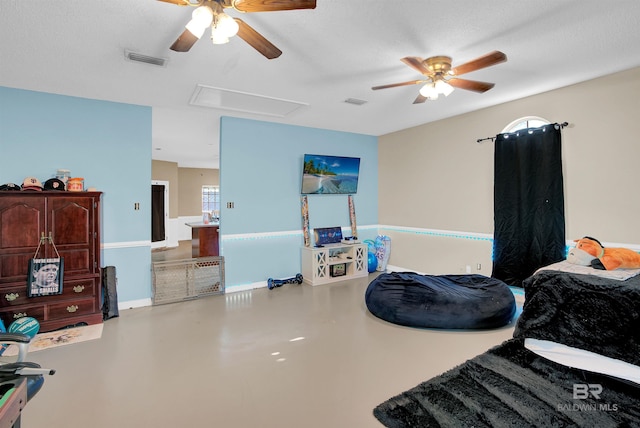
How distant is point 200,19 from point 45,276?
3187 millimetres

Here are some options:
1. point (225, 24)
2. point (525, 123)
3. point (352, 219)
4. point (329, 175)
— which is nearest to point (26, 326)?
point (225, 24)

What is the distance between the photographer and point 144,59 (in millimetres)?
2926

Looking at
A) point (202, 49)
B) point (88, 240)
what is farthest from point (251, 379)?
point (202, 49)

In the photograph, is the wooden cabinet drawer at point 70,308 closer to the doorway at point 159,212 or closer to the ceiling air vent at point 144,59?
the ceiling air vent at point 144,59

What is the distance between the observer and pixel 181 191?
1074 cm

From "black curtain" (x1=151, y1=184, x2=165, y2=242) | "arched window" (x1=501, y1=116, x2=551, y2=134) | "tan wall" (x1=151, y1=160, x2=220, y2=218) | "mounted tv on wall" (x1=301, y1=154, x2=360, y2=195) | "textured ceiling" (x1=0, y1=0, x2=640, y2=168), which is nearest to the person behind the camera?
"textured ceiling" (x1=0, y1=0, x2=640, y2=168)

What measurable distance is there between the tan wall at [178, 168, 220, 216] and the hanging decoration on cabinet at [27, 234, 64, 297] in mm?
7405

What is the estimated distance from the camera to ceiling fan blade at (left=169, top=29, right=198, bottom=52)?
6.70 feet

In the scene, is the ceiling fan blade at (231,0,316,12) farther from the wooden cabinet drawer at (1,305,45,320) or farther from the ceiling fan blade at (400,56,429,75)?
the wooden cabinet drawer at (1,305,45,320)

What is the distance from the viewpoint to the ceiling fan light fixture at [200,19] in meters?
1.82

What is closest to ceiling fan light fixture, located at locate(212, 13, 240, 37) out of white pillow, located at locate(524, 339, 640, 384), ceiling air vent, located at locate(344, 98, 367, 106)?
ceiling air vent, located at locate(344, 98, 367, 106)

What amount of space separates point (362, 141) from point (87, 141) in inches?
175

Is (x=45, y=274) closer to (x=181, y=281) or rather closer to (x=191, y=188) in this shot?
(x=181, y=281)

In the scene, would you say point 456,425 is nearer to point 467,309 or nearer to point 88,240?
point 467,309
